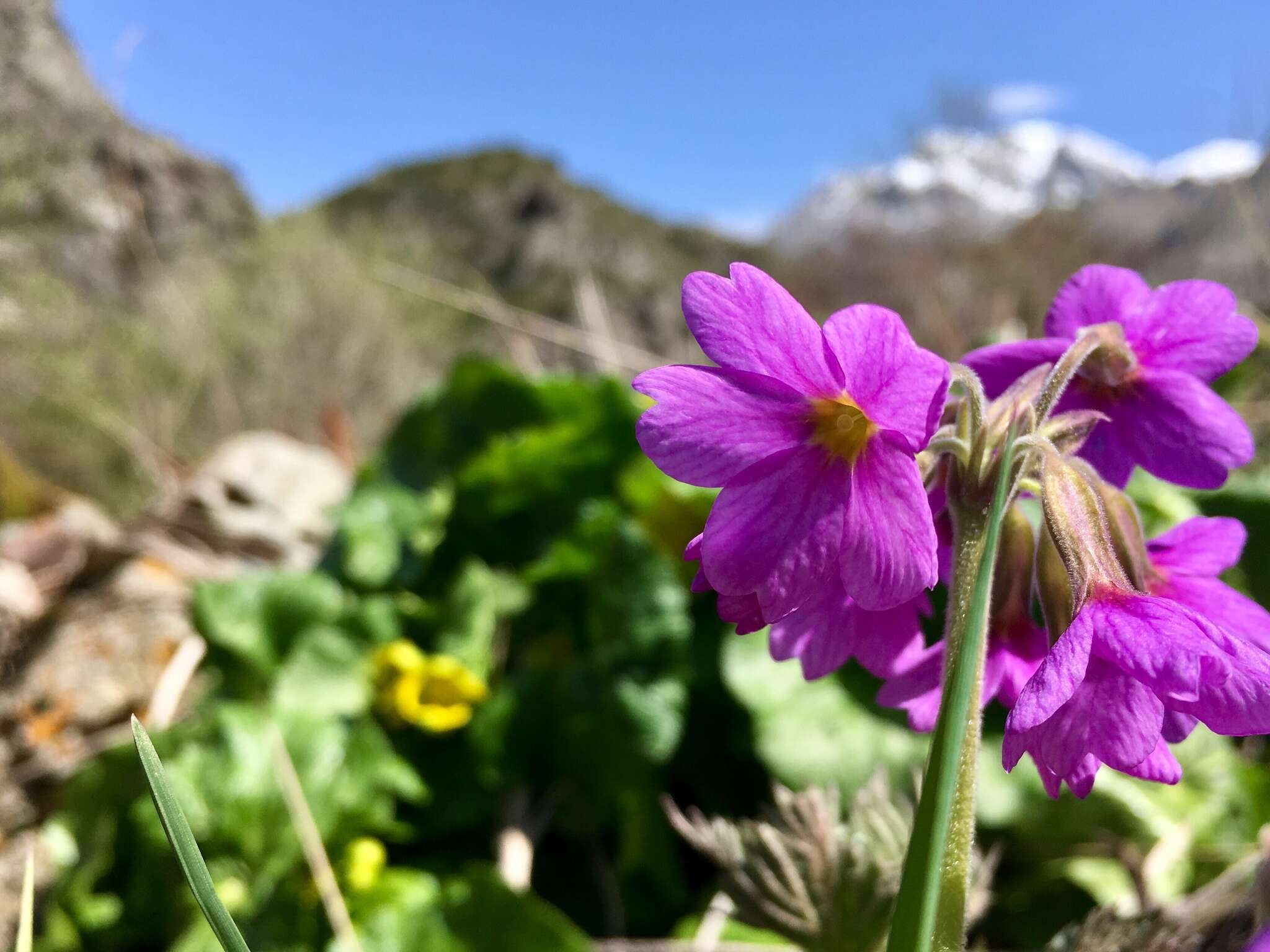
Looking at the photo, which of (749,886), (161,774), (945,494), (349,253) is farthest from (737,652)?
(349,253)

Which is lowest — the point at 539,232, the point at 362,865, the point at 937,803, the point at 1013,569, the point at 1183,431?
the point at 362,865

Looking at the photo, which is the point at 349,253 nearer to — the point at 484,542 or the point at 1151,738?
the point at 484,542

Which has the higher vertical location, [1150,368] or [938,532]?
[1150,368]

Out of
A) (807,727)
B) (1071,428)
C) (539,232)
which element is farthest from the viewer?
(539,232)

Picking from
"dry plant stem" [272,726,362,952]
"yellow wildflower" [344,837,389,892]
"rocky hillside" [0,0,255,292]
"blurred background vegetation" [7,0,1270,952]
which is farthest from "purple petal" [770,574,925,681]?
"rocky hillside" [0,0,255,292]

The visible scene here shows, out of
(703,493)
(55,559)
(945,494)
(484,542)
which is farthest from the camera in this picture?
(55,559)

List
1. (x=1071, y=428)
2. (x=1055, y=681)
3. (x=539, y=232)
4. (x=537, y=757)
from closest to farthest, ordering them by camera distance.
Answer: (x=1055, y=681), (x=1071, y=428), (x=537, y=757), (x=539, y=232)

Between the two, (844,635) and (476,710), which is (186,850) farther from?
(476,710)

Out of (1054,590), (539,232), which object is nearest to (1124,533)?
(1054,590)
